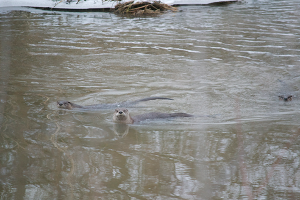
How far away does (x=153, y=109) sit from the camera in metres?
5.55

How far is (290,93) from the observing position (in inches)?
237

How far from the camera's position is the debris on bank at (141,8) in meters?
14.4

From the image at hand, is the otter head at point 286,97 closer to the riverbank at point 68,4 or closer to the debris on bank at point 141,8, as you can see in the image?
the debris on bank at point 141,8

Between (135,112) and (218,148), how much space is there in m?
2.00

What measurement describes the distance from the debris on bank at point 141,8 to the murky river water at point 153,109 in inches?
94.2

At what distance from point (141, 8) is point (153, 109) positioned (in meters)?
9.78

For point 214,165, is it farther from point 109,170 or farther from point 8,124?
point 8,124

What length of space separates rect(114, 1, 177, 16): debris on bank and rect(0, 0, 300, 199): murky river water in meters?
2.39

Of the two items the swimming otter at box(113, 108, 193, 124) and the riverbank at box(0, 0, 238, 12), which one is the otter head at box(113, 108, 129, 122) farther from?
the riverbank at box(0, 0, 238, 12)

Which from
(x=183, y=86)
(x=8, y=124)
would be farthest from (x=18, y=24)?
(x=8, y=124)

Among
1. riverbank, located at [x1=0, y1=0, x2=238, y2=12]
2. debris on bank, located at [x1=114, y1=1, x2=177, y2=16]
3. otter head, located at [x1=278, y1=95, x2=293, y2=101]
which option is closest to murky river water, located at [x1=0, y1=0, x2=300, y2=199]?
otter head, located at [x1=278, y1=95, x2=293, y2=101]

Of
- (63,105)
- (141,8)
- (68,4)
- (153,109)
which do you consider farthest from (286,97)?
(68,4)

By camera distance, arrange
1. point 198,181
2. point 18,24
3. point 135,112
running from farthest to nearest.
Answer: point 18,24, point 135,112, point 198,181

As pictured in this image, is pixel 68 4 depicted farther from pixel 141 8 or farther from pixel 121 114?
pixel 121 114
